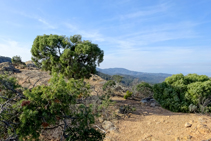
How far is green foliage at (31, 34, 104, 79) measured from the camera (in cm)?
975

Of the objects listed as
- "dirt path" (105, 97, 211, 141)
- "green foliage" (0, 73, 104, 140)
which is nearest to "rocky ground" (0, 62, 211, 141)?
"dirt path" (105, 97, 211, 141)

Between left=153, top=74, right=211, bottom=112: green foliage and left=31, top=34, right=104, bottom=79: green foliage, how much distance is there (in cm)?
555

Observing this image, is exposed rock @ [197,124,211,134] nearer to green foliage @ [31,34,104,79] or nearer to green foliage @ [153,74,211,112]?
green foliage @ [153,74,211,112]

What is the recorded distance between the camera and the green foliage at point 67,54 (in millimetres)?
9750

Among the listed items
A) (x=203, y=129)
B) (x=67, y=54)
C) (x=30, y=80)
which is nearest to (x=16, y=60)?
(x=30, y=80)

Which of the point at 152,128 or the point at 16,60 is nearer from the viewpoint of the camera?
the point at 152,128

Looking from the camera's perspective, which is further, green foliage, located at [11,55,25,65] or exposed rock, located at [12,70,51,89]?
green foliage, located at [11,55,25,65]

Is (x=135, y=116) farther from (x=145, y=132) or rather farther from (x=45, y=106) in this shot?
(x=45, y=106)

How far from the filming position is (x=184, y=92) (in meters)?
9.12

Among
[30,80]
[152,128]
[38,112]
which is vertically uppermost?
[38,112]

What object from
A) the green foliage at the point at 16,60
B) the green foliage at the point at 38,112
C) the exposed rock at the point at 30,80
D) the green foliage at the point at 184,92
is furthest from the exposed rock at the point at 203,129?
the green foliage at the point at 16,60

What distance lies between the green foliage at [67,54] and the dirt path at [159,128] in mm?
5084

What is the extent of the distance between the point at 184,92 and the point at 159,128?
4.04 metres

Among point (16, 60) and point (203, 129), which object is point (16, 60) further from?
point (203, 129)
